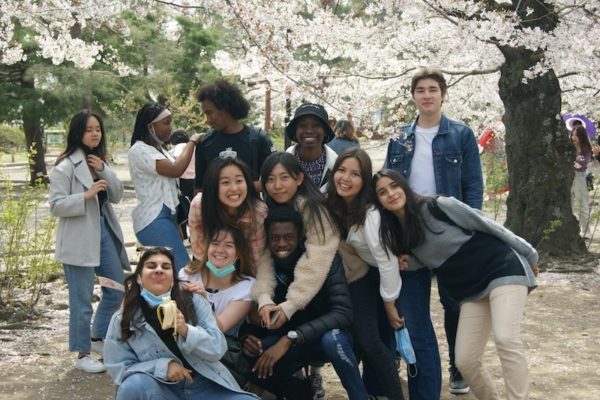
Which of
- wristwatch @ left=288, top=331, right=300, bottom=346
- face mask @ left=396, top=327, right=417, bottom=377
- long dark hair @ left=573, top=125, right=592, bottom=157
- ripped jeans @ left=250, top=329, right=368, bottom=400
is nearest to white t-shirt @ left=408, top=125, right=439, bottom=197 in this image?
face mask @ left=396, top=327, right=417, bottom=377

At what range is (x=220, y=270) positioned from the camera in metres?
3.60

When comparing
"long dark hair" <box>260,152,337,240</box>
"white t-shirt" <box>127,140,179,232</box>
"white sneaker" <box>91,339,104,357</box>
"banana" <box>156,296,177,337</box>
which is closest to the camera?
"banana" <box>156,296,177,337</box>

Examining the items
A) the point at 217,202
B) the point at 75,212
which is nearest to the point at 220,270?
the point at 217,202

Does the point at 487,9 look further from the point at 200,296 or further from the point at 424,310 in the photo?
the point at 200,296

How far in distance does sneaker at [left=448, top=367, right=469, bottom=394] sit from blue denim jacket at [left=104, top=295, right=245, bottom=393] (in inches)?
56.9

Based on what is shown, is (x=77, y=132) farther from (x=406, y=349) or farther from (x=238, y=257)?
(x=406, y=349)

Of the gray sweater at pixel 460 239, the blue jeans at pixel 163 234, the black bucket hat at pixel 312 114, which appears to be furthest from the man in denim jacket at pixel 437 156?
the blue jeans at pixel 163 234


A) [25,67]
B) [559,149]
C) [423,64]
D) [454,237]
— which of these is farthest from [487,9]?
[25,67]

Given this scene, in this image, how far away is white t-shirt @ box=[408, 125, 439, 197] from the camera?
4016 millimetres

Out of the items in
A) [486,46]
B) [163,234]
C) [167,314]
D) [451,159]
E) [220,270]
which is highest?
[486,46]

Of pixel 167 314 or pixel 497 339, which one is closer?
pixel 167 314

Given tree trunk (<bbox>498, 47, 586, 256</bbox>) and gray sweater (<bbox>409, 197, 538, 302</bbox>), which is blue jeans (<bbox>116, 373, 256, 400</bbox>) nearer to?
gray sweater (<bbox>409, 197, 538, 302</bbox>)

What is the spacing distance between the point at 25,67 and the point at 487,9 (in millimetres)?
13083

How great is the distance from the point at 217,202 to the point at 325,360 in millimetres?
911
